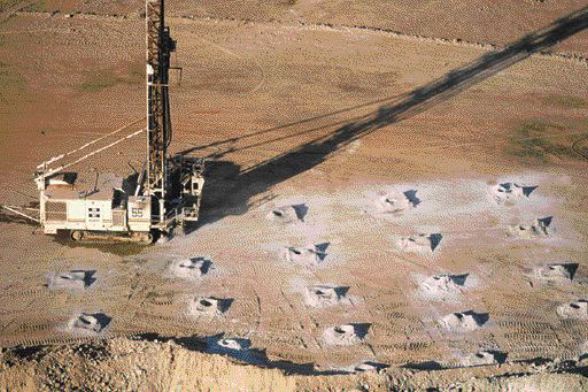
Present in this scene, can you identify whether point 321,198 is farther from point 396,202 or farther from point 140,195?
point 140,195

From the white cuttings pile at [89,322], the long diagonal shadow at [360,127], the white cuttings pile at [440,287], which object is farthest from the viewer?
the long diagonal shadow at [360,127]

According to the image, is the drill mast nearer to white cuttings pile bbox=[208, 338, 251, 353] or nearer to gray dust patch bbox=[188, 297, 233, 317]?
gray dust patch bbox=[188, 297, 233, 317]

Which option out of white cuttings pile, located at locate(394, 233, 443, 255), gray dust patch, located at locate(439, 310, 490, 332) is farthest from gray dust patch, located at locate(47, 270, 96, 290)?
gray dust patch, located at locate(439, 310, 490, 332)

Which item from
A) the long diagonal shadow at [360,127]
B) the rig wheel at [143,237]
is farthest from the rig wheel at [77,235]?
the long diagonal shadow at [360,127]

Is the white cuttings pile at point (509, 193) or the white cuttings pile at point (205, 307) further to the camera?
the white cuttings pile at point (509, 193)

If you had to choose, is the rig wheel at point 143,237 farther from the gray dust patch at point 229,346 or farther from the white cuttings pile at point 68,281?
the gray dust patch at point 229,346

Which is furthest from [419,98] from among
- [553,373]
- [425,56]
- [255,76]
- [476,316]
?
[553,373]

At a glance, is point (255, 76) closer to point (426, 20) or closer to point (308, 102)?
point (308, 102)
